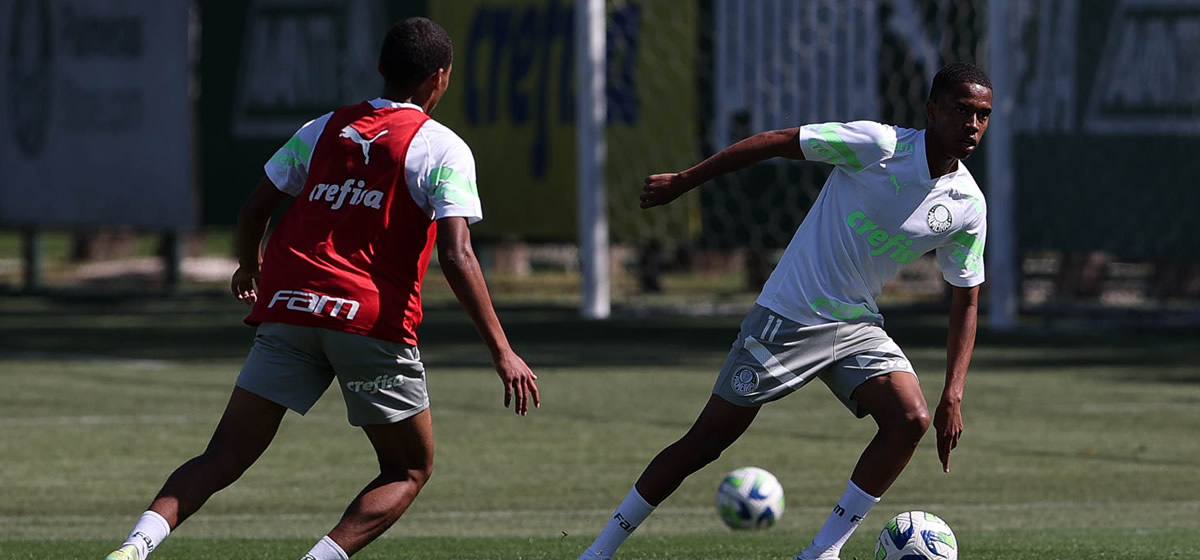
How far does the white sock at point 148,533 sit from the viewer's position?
5.55 metres

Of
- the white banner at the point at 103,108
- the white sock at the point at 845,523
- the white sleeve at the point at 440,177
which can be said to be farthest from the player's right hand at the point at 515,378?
the white banner at the point at 103,108

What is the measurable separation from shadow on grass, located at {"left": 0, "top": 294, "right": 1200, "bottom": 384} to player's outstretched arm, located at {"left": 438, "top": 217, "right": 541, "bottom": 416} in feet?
32.4

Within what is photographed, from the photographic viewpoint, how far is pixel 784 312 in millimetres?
6398

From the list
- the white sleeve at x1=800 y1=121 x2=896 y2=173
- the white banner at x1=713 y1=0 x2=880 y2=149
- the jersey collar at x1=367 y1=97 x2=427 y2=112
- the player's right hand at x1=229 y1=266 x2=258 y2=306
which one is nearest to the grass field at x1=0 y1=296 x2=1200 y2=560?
the player's right hand at x1=229 y1=266 x2=258 y2=306

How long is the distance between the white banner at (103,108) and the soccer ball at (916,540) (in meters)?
16.9

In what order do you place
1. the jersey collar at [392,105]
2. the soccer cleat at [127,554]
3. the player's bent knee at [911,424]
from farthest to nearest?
the player's bent knee at [911,424]
the jersey collar at [392,105]
the soccer cleat at [127,554]

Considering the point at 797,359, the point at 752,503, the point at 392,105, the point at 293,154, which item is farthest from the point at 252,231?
the point at 752,503

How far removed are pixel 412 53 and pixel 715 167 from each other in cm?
105

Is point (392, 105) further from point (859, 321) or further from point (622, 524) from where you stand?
point (859, 321)

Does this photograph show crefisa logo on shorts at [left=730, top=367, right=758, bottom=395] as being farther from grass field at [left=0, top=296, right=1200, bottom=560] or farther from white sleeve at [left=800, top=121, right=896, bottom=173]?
grass field at [left=0, top=296, right=1200, bottom=560]

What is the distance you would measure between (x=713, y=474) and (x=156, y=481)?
3025mm

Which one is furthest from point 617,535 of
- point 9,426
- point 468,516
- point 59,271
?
point 59,271

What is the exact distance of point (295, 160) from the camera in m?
5.91

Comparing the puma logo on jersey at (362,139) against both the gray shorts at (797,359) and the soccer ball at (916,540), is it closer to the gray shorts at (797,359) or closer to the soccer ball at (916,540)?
the gray shorts at (797,359)
